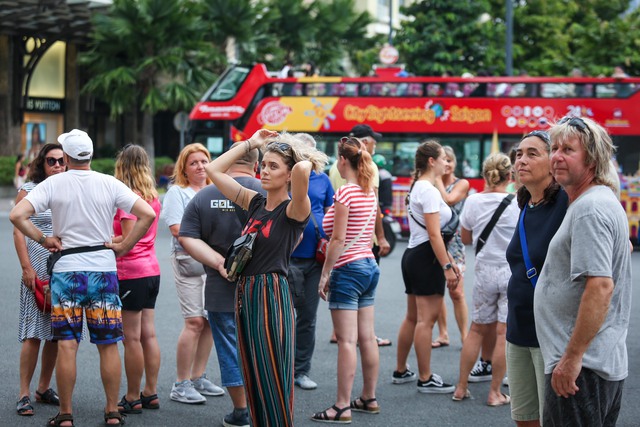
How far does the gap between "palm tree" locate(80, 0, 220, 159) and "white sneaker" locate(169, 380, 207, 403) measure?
24575 mm

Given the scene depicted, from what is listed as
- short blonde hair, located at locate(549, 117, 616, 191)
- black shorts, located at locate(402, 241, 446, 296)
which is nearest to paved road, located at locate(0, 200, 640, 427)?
black shorts, located at locate(402, 241, 446, 296)

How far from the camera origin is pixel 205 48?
3162cm

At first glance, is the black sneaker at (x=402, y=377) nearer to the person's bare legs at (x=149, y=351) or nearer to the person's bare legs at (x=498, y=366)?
the person's bare legs at (x=498, y=366)

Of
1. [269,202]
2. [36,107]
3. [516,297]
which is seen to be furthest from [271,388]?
[36,107]

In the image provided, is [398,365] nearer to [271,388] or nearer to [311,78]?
[271,388]

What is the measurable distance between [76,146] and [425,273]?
2646 mm

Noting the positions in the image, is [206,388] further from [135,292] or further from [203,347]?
[135,292]

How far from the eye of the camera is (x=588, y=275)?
3.54 meters

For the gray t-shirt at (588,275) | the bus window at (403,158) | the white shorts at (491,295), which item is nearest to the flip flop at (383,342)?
the white shorts at (491,295)

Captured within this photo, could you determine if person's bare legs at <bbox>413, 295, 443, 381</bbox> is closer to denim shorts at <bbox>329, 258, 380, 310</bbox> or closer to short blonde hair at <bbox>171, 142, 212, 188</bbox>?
denim shorts at <bbox>329, 258, 380, 310</bbox>

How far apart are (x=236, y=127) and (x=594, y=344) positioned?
18.3 metres

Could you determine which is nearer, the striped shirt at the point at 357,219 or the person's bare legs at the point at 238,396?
the person's bare legs at the point at 238,396

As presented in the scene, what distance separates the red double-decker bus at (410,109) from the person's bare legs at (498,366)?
45.5 feet

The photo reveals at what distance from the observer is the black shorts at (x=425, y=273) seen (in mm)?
7039
